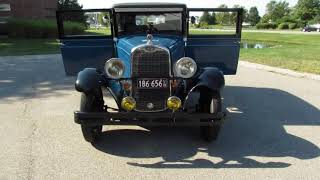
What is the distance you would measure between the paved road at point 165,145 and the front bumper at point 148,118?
39 cm

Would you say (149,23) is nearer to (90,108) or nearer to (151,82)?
(151,82)

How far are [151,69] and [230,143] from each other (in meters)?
1.46

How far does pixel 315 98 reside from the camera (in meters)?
8.95

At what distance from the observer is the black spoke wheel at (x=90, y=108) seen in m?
5.62

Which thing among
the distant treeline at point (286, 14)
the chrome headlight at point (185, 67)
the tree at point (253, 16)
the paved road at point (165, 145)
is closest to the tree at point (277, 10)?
the distant treeline at point (286, 14)

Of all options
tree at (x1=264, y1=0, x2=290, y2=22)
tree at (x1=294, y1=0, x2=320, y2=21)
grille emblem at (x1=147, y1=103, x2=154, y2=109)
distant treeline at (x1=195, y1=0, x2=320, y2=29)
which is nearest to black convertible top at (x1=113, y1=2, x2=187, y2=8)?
grille emblem at (x1=147, y1=103, x2=154, y2=109)

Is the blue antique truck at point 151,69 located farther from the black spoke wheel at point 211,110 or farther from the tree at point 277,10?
the tree at point 277,10

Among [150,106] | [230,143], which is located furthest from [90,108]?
[230,143]

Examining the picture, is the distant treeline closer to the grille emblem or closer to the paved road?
the paved road

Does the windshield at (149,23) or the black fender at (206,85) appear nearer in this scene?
the black fender at (206,85)

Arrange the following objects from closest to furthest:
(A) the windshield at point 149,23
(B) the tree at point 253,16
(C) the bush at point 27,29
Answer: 1. (A) the windshield at point 149,23
2. (C) the bush at point 27,29
3. (B) the tree at point 253,16

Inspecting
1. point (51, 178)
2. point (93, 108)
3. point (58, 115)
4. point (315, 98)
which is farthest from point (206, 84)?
point (315, 98)

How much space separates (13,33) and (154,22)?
2373cm

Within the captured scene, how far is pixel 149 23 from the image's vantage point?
717 cm
